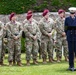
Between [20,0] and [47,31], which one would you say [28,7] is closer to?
[20,0]

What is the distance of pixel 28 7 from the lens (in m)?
30.2

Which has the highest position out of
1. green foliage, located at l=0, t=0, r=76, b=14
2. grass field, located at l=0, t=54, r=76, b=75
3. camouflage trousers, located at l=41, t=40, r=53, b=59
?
green foliage, located at l=0, t=0, r=76, b=14

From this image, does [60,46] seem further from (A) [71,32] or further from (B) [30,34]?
(A) [71,32]

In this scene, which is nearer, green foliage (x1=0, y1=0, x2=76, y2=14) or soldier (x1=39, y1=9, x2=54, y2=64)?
soldier (x1=39, y1=9, x2=54, y2=64)

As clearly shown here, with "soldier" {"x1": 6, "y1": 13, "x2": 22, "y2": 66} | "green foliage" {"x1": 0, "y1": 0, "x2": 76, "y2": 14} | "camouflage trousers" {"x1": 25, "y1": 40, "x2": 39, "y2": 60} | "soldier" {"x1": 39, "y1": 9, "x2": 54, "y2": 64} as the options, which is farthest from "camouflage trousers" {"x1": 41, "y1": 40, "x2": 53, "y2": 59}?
"green foliage" {"x1": 0, "y1": 0, "x2": 76, "y2": 14}

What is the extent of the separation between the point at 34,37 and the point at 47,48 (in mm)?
1129

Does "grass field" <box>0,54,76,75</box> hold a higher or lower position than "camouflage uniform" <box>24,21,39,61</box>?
lower

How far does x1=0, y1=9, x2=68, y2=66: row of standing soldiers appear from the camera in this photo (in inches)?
680

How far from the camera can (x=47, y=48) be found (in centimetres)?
1838

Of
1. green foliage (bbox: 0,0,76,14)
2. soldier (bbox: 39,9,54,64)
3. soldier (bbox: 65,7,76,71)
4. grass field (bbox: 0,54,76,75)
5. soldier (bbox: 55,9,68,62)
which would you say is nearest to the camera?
grass field (bbox: 0,54,76,75)

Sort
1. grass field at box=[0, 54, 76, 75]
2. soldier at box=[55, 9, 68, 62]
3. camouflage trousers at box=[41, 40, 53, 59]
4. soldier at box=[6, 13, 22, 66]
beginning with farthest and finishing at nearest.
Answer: soldier at box=[55, 9, 68, 62]
camouflage trousers at box=[41, 40, 53, 59]
soldier at box=[6, 13, 22, 66]
grass field at box=[0, 54, 76, 75]

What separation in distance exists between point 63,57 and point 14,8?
34.4 ft

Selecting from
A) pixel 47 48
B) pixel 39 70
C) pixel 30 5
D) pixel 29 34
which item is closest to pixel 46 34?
pixel 47 48

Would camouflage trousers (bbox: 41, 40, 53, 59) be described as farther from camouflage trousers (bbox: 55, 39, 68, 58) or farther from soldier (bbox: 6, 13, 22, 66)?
soldier (bbox: 6, 13, 22, 66)
